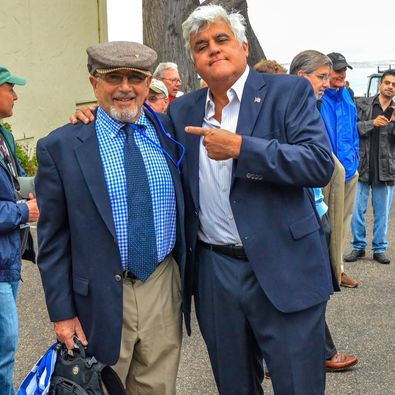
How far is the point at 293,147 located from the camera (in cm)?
246

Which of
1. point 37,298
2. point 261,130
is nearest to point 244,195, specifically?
point 261,130

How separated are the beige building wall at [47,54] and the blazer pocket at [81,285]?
25.1 feet

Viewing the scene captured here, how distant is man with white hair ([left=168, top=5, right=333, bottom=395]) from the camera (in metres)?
2.49

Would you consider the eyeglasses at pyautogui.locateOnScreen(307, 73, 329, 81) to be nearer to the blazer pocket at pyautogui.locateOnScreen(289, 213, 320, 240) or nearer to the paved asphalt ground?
the blazer pocket at pyautogui.locateOnScreen(289, 213, 320, 240)

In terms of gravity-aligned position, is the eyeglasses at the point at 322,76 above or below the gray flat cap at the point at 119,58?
below

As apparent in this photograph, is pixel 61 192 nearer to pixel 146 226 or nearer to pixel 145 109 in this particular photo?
pixel 146 226

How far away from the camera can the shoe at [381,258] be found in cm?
661

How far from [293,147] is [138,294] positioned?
89cm

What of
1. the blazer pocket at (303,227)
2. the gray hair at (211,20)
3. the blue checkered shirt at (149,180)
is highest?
the gray hair at (211,20)

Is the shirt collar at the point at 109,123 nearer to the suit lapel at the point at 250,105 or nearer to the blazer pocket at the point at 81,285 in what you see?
the suit lapel at the point at 250,105

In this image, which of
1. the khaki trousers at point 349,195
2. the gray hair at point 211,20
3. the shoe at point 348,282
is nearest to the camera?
the gray hair at point 211,20

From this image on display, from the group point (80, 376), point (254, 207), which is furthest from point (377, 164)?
point (80, 376)

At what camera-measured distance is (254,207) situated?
101 inches

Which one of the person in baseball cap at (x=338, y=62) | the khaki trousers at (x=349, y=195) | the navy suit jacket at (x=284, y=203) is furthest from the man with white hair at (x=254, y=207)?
the person in baseball cap at (x=338, y=62)
